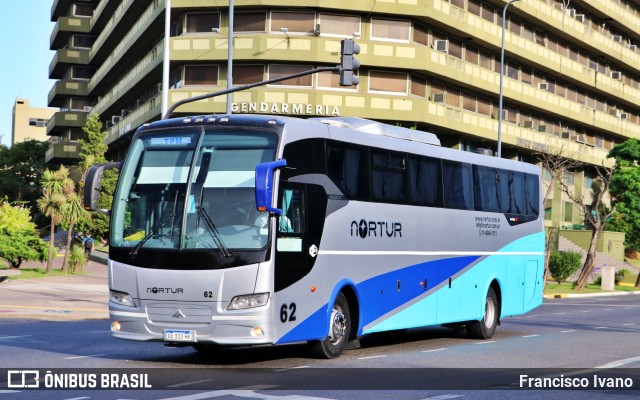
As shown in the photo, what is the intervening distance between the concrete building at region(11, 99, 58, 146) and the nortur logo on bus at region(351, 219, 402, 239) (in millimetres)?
→ 163803

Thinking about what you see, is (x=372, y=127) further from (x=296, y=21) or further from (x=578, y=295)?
(x=296, y=21)

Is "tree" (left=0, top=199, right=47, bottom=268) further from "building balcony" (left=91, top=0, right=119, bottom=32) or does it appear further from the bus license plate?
the bus license plate

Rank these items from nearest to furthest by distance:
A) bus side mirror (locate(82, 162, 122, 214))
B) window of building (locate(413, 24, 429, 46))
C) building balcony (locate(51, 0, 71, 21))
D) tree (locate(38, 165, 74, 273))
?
Result: bus side mirror (locate(82, 162, 122, 214)) → tree (locate(38, 165, 74, 273)) → window of building (locate(413, 24, 429, 46)) → building balcony (locate(51, 0, 71, 21))

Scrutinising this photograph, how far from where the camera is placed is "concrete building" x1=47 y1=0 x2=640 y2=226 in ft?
179

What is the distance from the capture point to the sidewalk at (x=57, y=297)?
83.9 ft

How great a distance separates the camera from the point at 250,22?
55.2 m

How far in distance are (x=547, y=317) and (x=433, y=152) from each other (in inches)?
464

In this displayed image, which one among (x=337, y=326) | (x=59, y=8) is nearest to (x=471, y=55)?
(x=337, y=326)

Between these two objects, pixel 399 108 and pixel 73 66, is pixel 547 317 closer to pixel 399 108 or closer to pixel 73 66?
pixel 399 108

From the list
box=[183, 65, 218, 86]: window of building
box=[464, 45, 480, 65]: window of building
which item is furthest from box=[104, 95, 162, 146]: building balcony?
box=[464, 45, 480, 65]: window of building

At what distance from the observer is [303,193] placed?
15.3 metres

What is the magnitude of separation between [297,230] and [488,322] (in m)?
7.91

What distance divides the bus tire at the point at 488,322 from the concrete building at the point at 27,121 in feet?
528

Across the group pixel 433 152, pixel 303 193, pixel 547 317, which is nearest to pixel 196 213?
pixel 303 193
